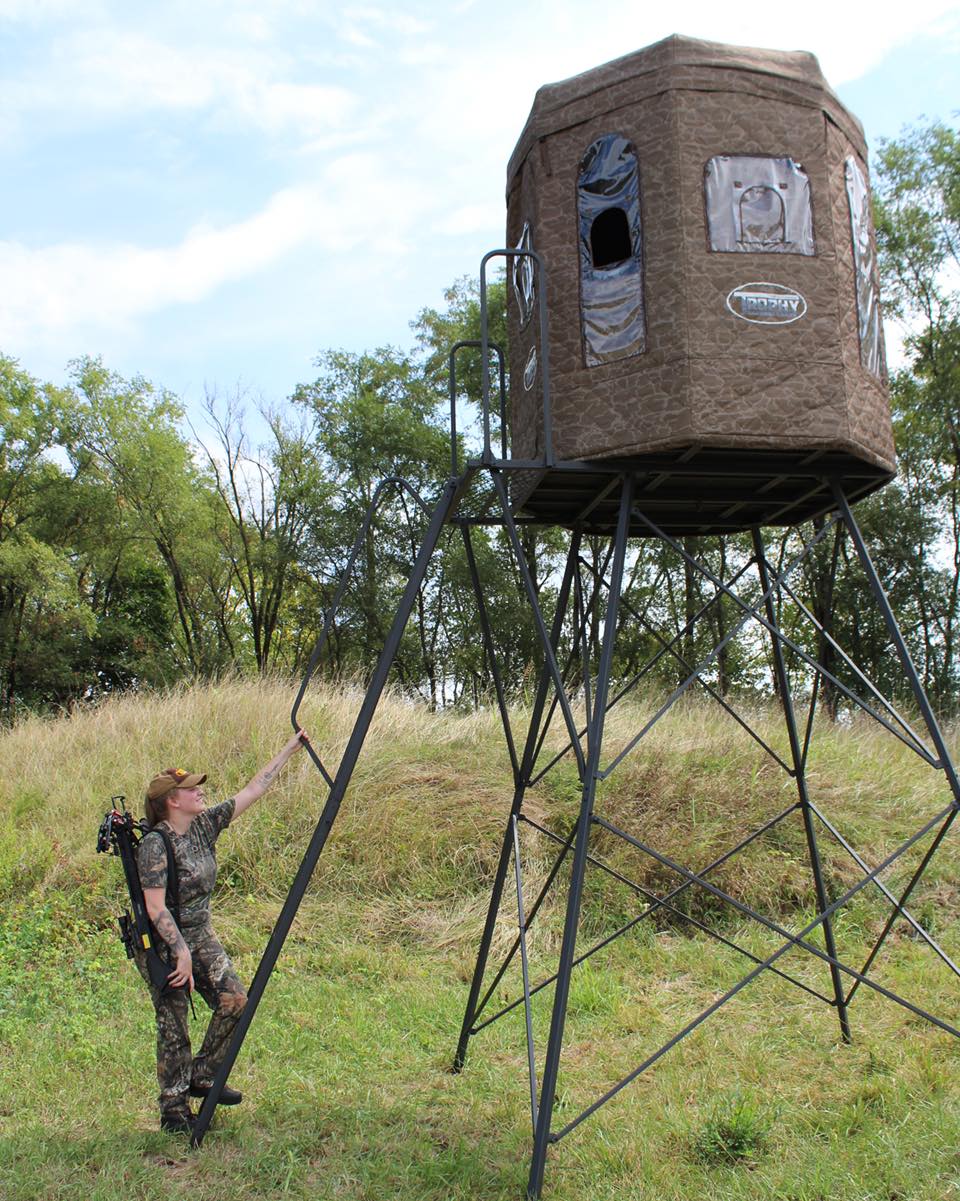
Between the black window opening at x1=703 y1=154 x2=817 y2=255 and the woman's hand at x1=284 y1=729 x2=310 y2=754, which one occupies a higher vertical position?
the black window opening at x1=703 y1=154 x2=817 y2=255

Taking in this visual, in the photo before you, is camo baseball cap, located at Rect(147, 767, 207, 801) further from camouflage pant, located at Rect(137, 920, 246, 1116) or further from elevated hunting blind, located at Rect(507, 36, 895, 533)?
elevated hunting blind, located at Rect(507, 36, 895, 533)

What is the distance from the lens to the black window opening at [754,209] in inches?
194

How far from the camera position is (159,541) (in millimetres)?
26938

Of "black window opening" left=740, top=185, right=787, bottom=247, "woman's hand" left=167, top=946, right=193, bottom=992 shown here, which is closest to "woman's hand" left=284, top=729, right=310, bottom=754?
"woman's hand" left=167, top=946, right=193, bottom=992

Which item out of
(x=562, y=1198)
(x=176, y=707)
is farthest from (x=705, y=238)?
(x=176, y=707)

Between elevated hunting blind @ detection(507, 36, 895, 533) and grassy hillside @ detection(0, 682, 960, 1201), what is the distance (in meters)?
3.30

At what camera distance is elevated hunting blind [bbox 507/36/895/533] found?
4.84m

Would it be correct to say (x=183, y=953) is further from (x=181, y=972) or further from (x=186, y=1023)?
(x=186, y=1023)

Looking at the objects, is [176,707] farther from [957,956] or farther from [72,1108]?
[957,956]

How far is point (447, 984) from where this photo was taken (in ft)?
26.6

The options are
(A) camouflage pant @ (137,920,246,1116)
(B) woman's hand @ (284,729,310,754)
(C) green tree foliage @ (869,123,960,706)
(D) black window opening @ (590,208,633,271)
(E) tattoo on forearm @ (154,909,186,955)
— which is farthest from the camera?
(C) green tree foliage @ (869,123,960,706)

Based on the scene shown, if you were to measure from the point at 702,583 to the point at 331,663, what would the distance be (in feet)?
31.8

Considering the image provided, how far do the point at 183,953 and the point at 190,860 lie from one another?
0.45m

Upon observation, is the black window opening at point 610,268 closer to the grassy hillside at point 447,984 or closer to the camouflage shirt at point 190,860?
the camouflage shirt at point 190,860
